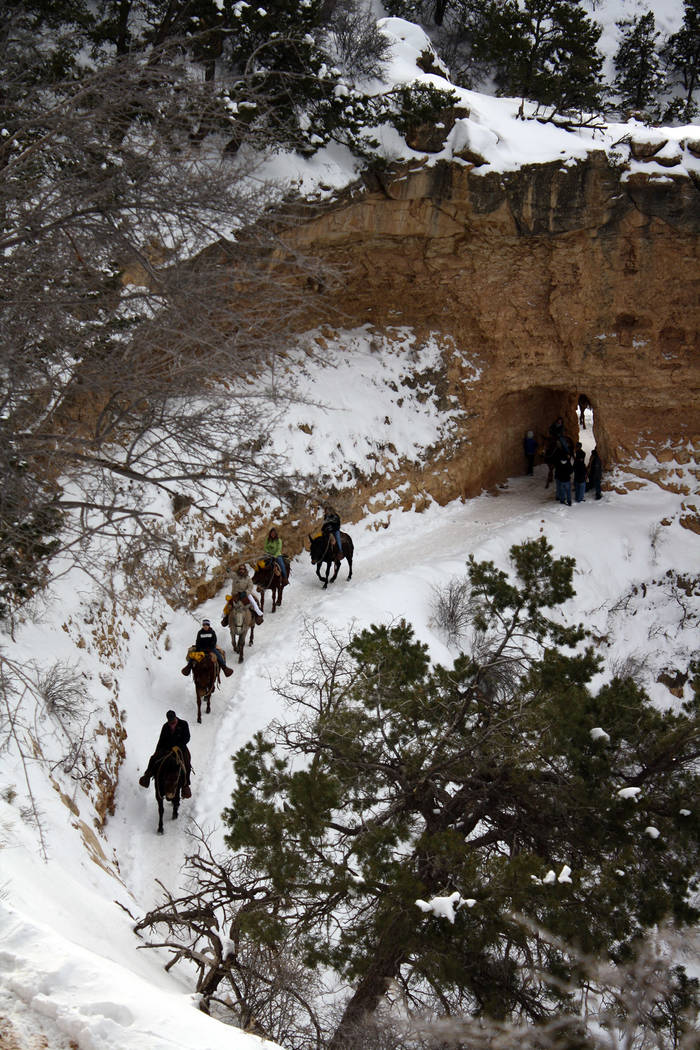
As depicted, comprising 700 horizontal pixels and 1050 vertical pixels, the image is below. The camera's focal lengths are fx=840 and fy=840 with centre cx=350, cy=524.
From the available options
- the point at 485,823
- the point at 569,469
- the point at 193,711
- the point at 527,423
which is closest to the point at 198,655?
the point at 193,711

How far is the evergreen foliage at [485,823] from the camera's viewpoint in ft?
17.0

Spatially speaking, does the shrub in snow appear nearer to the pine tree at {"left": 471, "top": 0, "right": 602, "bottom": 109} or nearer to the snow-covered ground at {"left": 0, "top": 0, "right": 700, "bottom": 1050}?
the snow-covered ground at {"left": 0, "top": 0, "right": 700, "bottom": 1050}

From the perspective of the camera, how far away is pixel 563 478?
1916 centimetres

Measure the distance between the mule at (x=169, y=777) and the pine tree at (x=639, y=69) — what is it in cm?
2327

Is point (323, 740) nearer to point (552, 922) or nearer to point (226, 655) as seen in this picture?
point (552, 922)

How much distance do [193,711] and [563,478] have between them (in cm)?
1133

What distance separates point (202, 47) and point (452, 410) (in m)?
9.33

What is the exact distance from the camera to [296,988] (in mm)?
5695

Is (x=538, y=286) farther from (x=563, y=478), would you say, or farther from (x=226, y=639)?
(x=226, y=639)

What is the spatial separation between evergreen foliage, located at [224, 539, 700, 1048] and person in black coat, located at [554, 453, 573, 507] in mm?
12433

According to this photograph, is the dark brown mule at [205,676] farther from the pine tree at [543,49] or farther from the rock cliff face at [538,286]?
the pine tree at [543,49]

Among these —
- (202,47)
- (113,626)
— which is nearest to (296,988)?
(113,626)

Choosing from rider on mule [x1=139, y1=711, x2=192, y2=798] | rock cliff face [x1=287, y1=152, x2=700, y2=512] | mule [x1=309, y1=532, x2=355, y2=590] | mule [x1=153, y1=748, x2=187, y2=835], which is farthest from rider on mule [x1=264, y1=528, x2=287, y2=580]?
rock cliff face [x1=287, y1=152, x2=700, y2=512]

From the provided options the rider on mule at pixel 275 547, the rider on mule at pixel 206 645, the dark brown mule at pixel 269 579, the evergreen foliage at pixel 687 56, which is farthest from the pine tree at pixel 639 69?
the rider on mule at pixel 206 645
